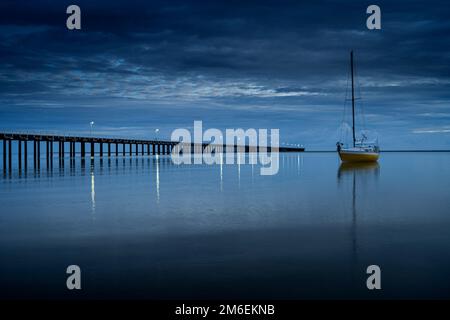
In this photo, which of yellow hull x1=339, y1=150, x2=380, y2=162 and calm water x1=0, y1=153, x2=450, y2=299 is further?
yellow hull x1=339, y1=150, x2=380, y2=162

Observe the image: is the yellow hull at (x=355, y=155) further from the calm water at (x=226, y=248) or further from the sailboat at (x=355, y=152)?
the calm water at (x=226, y=248)

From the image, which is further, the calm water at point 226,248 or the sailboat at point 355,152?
the sailboat at point 355,152

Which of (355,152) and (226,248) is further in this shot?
(355,152)

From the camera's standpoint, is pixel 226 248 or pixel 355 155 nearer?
pixel 226 248

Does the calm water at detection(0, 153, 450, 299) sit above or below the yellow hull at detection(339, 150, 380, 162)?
below

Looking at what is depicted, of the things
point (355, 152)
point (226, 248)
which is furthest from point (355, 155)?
point (226, 248)

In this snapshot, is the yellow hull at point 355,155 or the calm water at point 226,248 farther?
the yellow hull at point 355,155

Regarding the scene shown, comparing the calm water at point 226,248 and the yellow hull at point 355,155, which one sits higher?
the yellow hull at point 355,155

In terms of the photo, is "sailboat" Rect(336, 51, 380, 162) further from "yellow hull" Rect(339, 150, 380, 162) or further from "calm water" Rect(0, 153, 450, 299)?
"calm water" Rect(0, 153, 450, 299)

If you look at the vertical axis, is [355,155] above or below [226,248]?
above

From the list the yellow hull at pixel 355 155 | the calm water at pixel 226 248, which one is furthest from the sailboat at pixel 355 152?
the calm water at pixel 226 248

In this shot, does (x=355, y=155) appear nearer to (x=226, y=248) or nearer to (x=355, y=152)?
(x=355, y=152)

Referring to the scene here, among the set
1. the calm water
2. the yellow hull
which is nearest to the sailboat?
the yellow hull
